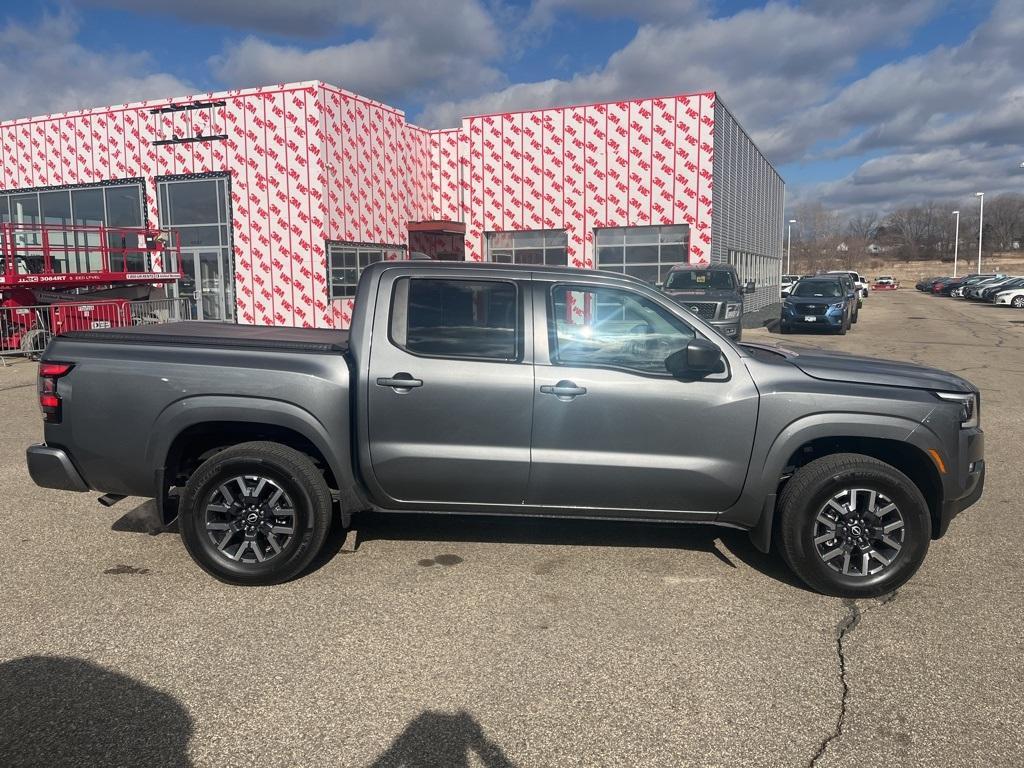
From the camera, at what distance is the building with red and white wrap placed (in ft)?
70.0

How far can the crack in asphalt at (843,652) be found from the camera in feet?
9.94

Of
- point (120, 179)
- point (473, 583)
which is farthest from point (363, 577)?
point (120, 179)

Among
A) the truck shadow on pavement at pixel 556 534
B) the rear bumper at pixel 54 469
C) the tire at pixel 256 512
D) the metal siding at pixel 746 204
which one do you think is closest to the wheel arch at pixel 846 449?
the truck shadow on pavement at pixel 556 534

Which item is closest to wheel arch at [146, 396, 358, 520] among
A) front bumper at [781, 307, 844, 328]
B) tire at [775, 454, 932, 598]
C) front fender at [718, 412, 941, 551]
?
front fender at [718, 412, 941, 551]

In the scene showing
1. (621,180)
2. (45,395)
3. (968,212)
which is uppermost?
(968,212)

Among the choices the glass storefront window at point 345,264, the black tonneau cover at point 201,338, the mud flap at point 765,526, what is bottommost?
the mud flap at point 765,526

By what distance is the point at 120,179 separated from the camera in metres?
23.2

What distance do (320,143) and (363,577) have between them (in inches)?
712

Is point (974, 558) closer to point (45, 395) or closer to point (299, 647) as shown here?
point (299, 647)

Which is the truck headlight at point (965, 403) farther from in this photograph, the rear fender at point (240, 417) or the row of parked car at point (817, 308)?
the row of parked car at point (817, 308)

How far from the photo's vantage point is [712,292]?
1739cm

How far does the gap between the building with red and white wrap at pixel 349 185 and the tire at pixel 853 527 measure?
1849 centimetres

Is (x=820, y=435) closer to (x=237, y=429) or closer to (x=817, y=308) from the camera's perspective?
(x=237, y=429)

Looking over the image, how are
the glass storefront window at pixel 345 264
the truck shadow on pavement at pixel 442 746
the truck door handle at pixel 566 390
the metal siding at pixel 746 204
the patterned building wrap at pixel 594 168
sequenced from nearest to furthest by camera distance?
the truck shadow on pavement at pixel 442 746 < the truck door handle at pixel 566 390 < the glass storefront window at pixel 345 264 < the patterned building wrap at pixel 594 168 < the metal siding at pixel 746 204
